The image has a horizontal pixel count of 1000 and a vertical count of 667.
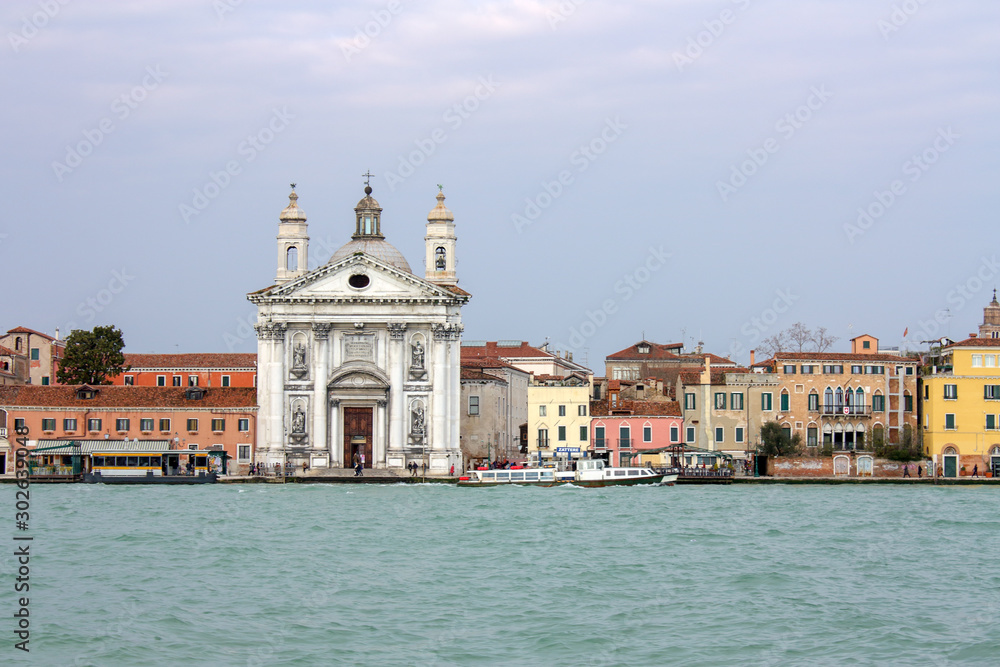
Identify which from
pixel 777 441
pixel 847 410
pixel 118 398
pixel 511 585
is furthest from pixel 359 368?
pixel 511 585

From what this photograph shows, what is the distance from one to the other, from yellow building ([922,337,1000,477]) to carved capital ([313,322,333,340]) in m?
→ 20.6

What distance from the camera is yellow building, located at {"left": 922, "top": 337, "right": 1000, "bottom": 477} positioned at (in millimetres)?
51844

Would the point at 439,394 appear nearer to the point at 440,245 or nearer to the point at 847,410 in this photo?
the point at 440,245

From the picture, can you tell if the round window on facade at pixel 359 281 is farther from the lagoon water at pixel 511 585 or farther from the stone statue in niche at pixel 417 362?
the lagoon water at pixel 511 585

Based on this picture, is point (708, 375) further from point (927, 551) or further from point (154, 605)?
point (154, 605)

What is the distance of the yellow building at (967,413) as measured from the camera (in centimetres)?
5184

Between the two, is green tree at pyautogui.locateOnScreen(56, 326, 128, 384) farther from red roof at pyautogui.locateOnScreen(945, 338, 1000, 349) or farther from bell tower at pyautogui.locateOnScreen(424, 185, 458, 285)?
red roof at pyautogui.locateOnScreen(945, 338, 1000, 349)

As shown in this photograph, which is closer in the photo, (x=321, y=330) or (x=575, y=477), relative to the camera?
(x=575, y=477)

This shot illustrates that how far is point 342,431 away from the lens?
52500 millimetres

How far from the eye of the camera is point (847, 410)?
53406 millimetres

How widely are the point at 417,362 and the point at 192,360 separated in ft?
70.0

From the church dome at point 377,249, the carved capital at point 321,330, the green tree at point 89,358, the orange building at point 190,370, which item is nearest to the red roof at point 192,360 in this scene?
the orange building at point 190,370

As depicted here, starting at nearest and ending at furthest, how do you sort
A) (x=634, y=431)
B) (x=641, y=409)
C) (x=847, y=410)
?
(x=847, y=410) → (x=634, y=431) → (x=641, y=409)

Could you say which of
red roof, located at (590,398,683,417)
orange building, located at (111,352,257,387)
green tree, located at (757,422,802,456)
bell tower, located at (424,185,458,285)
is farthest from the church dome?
green tree, located at (757,422,802,456)
